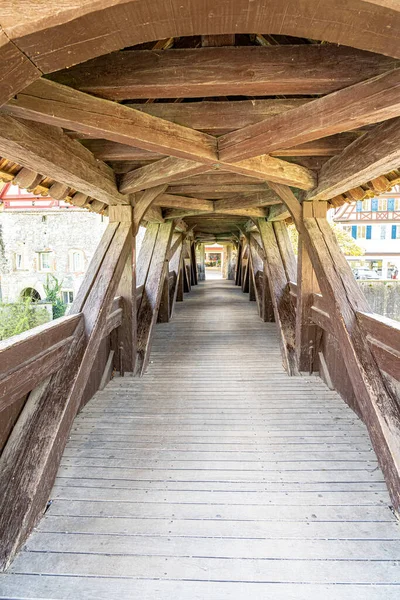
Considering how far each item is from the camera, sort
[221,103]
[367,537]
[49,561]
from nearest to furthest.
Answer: [49,561] → [367,537] → [221,103]

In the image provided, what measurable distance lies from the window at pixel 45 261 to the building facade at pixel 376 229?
1594cm

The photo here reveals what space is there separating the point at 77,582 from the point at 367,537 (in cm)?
164

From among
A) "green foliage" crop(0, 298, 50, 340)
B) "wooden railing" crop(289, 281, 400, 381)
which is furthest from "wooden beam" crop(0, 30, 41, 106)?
"green foliage" crop(0, 298, 50, 340)

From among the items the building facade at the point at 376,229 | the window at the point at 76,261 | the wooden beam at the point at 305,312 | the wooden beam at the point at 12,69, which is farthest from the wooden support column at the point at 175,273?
the building facade at the point at 376,229

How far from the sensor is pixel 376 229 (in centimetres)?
2014

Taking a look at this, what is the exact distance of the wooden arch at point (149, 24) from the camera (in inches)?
35.3

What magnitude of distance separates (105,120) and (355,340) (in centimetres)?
240

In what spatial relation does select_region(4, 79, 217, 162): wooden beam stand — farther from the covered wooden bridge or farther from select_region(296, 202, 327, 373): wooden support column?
select_region(296, 202, 327, 373): wooden support column

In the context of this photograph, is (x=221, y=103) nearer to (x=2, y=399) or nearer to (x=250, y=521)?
(x=2, y=399)

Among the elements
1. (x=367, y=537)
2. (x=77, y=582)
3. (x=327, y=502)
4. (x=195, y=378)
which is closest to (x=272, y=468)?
(x=327, y=502)

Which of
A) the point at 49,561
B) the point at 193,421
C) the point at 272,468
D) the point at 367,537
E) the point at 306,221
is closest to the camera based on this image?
the point at 49,561

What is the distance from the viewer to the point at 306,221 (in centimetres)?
378

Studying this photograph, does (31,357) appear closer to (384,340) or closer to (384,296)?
(384,340)

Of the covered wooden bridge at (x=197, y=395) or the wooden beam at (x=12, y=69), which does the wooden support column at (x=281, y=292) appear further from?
the wooden beam at (x=12, y=69)
